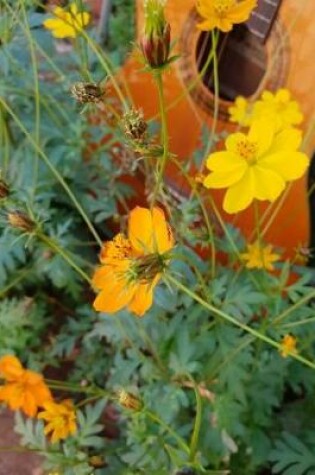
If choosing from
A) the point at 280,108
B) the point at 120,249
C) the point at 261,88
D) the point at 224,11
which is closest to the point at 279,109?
the point at 280,108

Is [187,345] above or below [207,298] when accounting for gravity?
below

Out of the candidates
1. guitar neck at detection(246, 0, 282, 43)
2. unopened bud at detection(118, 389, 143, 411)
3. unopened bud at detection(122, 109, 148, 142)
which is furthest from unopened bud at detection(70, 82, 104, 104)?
guitar neck at detection(246, 0, 282, 43)

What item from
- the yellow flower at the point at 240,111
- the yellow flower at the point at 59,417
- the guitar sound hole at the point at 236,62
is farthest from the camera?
the guitar sound hole at the point at 236,62

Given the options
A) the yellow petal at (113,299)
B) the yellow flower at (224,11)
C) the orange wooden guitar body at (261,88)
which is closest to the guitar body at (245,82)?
the orange wooden guitar body at (261,88)

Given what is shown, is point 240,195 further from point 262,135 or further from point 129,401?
point 129,401

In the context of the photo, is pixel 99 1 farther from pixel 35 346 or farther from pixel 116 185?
pixel 35 346

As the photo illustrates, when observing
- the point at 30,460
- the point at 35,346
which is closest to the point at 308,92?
the point at 35,346

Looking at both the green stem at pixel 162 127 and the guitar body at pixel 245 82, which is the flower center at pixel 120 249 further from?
the guitar body at pixel 245 82

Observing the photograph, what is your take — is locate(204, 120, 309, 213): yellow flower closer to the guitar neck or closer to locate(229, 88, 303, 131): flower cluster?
locate(229, 88, 303, 131): flower cluster
